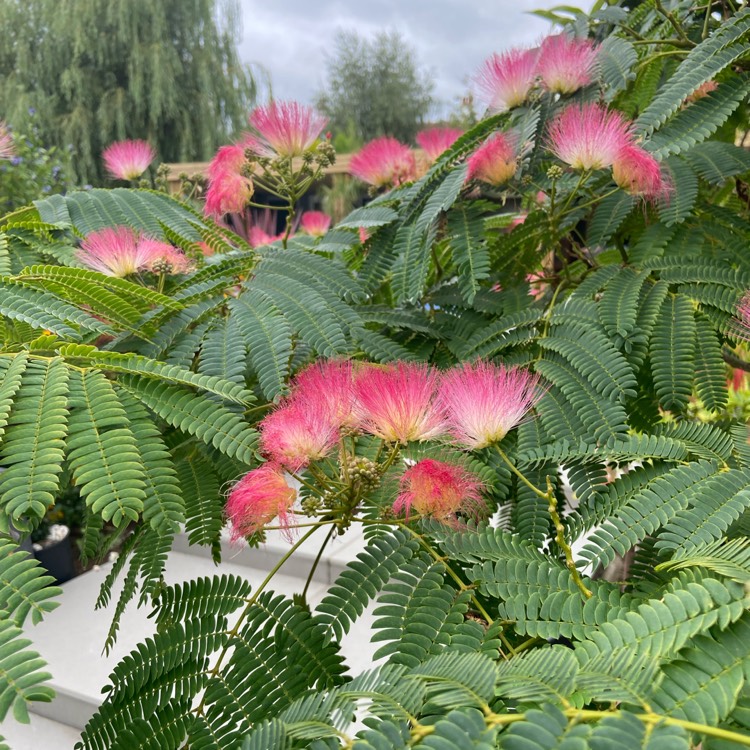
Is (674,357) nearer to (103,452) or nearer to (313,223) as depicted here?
(103,452)

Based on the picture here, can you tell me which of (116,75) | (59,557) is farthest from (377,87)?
(59,557)

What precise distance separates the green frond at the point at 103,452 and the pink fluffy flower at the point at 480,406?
1.00 ft

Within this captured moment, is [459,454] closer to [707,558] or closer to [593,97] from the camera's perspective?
[707,558]

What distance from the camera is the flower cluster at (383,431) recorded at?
630 millimetres

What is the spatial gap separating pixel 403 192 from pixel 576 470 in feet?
1.81

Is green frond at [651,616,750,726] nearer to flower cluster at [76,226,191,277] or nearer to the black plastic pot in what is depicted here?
flower cluster at [76,226,191,277]

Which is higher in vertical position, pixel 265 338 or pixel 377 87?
pixel 377 87

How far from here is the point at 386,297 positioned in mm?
1177

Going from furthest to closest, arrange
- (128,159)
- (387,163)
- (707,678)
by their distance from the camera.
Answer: (128,159) < (387,163) < (707,678)

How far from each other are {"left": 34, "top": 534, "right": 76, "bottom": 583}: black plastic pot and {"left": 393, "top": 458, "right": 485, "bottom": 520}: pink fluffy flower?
2.57 m

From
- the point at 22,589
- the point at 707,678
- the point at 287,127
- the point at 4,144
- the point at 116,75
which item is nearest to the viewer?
the point at 707,678

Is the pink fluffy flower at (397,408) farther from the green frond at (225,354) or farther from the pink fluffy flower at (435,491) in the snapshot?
the green frond at (225,354)

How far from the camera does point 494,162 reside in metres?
0.92

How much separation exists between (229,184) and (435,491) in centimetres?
72
